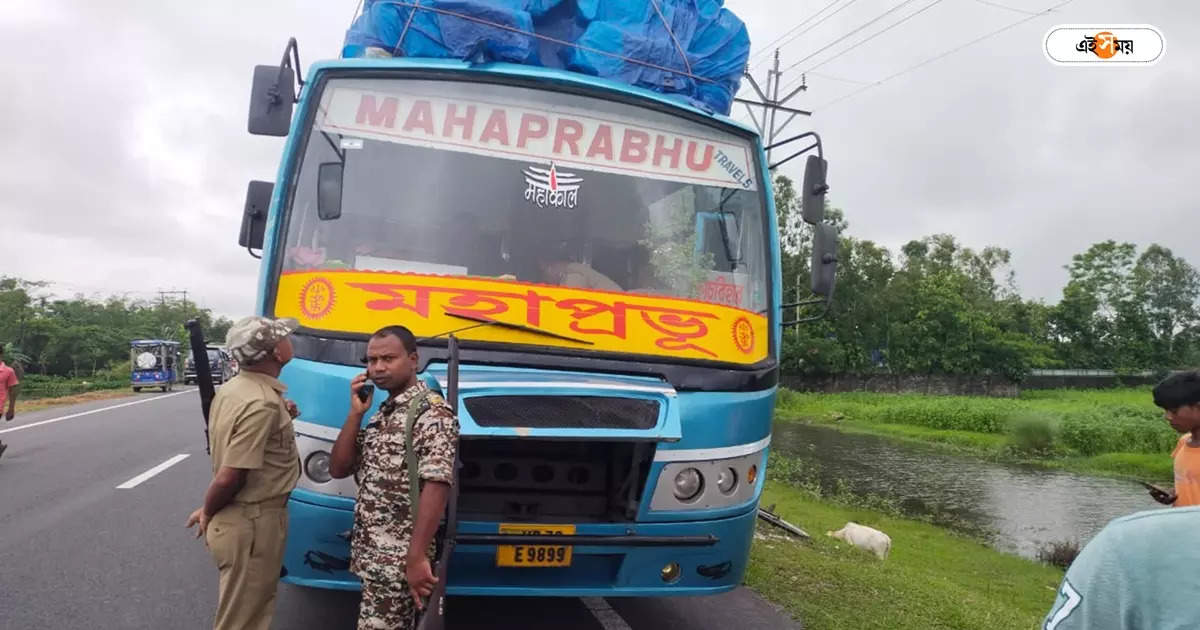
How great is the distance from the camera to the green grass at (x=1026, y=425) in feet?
89.6

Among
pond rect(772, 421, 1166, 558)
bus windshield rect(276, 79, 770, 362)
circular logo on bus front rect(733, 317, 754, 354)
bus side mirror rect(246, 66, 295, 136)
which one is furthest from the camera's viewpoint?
pond rect(772, 421, 1166, 558)

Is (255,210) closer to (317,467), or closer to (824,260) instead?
(317,467)

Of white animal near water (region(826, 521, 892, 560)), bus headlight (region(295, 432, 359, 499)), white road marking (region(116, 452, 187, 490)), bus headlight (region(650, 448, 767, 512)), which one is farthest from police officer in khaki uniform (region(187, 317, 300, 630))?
white animal near water (region(826, 521, 892, 560))

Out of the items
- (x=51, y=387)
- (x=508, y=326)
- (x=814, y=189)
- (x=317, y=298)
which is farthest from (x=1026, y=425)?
(x=51, y=387)

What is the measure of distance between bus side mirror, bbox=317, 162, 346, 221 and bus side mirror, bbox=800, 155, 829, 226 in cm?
254

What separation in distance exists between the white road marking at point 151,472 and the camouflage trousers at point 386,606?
23.5 feet

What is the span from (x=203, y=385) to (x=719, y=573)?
7.93 ft

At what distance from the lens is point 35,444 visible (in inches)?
501

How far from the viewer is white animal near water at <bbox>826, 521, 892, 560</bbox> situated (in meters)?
10.0

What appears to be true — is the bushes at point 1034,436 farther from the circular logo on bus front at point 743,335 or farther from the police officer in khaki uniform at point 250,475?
the police officer in khaki uniform at point 250,475

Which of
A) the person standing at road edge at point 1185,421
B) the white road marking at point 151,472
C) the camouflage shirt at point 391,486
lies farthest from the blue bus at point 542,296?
the white road marking at point 151,472

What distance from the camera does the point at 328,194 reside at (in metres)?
A: 4.07

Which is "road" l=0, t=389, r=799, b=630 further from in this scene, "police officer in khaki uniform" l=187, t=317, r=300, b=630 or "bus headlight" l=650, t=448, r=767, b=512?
"police officer in khaki uniform" l=187, t=317, r=300, b=630

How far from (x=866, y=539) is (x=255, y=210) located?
8278mm
